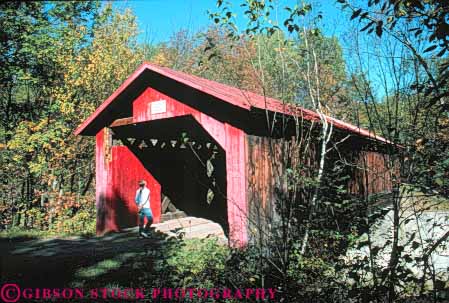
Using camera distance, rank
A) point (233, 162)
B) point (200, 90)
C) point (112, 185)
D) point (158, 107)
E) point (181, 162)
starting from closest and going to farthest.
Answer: point (233, 162) < point (200, 90) < point (158, 107) < point (112, 185) < point (181, 162)

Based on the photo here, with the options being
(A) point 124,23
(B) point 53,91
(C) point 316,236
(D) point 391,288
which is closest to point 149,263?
(C) point 316,236

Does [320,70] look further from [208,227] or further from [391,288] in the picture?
[208,227]

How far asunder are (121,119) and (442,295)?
8516 mm

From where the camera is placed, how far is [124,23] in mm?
15758

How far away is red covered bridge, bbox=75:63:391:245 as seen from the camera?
6.97 m

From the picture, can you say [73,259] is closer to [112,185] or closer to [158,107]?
[112,185]

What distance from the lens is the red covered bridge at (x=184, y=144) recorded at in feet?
22.9

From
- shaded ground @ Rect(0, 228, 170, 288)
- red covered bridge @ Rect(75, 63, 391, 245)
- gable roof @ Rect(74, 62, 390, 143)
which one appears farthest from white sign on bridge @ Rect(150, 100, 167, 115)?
shaded ground @ Rect(0, 228, 170, 288)

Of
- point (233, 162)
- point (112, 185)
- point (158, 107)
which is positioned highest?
point (158, 107)

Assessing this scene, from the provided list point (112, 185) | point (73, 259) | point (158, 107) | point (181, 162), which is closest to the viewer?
point (73, 259)

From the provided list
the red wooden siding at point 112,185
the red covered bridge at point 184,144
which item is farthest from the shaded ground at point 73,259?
the red covered bridge at point 184,144

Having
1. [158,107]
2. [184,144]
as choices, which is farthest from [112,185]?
[158,107]

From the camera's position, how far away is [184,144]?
977 centimetres

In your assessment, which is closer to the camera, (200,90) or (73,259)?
(73,259)
